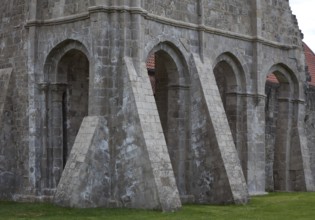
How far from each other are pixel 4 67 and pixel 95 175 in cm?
559

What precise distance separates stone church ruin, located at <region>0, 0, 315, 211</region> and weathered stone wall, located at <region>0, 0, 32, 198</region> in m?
0.03

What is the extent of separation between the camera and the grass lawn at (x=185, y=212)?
50.9 ft

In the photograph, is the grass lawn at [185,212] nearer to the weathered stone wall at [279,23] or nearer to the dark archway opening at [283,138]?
the dark archway opening at [283,138]

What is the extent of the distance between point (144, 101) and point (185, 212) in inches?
115

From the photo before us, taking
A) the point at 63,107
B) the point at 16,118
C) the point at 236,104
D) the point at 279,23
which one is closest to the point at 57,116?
the point at 63,107

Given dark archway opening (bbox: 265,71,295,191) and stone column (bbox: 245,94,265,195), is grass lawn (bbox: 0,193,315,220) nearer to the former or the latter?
stone column (bbox: 245,94,265,195)

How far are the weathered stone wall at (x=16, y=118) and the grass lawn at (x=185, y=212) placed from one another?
1.19 m

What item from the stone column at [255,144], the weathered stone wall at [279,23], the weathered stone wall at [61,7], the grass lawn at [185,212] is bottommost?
the grass lawn at [185,212]

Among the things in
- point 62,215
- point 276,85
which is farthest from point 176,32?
point 276,85

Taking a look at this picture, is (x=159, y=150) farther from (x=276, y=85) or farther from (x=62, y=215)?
(x=276, y=85)

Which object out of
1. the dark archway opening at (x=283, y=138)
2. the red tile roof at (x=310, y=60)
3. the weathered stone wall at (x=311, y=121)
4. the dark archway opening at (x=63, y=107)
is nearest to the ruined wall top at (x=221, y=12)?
the dark archway opening at (x=63, y=107)

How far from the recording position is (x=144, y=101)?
685 inches

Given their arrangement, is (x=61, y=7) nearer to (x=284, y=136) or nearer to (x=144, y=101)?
(x=144, y=101)

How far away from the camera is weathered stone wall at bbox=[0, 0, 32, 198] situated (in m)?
20.1
